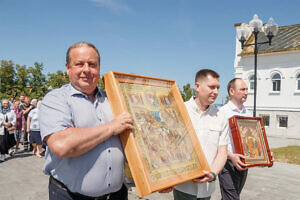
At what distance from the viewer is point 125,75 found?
1.87 m

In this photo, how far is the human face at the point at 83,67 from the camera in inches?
71.4

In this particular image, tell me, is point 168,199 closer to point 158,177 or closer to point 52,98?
point 158,177

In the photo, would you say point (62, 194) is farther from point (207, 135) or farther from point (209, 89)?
point (209, 89)

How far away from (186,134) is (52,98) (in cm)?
112

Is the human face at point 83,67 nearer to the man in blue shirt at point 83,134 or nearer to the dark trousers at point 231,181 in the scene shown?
the man in blue shirt at point 83,134

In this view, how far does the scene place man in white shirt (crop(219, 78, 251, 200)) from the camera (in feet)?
10.5

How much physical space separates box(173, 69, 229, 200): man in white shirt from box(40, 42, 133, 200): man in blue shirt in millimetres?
962

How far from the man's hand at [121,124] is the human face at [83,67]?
399 mm

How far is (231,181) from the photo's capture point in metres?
3.39

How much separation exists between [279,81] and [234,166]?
18.4m

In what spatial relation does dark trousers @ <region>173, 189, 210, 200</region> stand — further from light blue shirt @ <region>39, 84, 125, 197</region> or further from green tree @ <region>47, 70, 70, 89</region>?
green tree @ <region>47, 70, 70, 89</region>

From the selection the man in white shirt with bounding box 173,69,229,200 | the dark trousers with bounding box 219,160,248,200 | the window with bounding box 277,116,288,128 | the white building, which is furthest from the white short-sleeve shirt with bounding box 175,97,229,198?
the window with bounding box 277,116,288,128

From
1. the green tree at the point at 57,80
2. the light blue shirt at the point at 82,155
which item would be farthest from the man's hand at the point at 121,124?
the green tree at the point at 57,80

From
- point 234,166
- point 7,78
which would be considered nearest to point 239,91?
point 234,166
